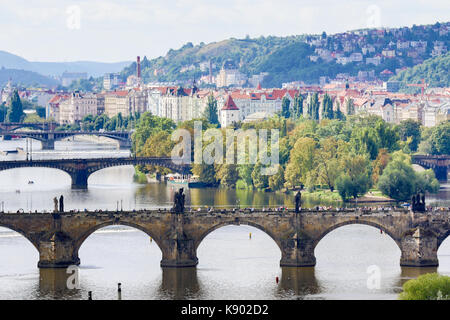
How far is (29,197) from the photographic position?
11862cm

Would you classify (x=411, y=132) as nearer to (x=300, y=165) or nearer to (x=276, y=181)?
(x=300, y=165)

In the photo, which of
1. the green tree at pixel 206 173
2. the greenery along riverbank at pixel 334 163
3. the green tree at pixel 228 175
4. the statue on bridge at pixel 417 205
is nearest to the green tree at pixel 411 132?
the greenery along riverbank at pixel 334 163

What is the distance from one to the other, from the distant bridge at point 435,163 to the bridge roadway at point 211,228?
58404 mm

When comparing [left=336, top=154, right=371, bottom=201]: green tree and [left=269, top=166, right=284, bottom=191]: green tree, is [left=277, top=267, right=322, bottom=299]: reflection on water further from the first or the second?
[left=269, top=166, right=284, bottom=191]: green tree

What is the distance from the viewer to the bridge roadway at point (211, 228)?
8169 cm

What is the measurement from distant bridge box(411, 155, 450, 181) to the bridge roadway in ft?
192

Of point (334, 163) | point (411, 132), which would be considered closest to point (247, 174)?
point (334, 163)

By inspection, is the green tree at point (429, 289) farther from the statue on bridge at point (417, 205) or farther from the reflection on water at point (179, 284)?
the statue on bridge at point (417, 205)

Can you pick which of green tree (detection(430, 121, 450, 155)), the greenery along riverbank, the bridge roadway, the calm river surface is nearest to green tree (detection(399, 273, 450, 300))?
the calm river surface

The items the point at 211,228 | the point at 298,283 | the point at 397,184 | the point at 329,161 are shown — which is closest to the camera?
the point at 298,283

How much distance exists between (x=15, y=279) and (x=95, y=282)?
443 cm

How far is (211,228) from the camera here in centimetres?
8294

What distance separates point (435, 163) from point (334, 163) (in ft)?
77.3
